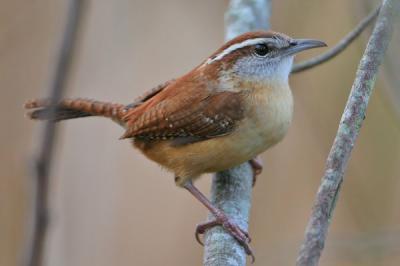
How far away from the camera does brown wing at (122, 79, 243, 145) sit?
120 inches

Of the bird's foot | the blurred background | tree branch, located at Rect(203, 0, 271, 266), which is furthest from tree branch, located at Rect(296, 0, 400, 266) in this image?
the blurred background

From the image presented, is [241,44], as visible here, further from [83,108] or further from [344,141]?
[344,141]

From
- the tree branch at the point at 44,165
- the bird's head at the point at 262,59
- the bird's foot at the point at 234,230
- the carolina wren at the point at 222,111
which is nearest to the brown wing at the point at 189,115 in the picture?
the carolina wren at the point at 222,111

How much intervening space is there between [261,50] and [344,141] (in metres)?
1.73

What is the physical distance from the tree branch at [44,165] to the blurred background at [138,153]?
3.13 m

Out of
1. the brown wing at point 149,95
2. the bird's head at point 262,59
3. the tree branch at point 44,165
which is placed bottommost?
the tree branch at point 44,165

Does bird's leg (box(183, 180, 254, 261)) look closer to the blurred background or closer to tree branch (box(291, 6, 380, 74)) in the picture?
tree branch (box(291, 6, 380, 74))

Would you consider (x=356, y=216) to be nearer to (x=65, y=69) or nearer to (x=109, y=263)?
(x=109, y=263)

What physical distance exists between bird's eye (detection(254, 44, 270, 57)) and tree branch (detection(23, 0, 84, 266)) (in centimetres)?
231

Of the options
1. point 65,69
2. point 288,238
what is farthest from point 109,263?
point 65,69

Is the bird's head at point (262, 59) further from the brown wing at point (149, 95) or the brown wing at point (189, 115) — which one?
the brown wing at point (149, 95)

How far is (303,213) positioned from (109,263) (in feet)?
4.86

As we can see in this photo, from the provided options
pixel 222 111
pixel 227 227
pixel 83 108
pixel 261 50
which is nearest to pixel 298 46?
pixel 261 50

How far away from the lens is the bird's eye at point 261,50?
3182mm
